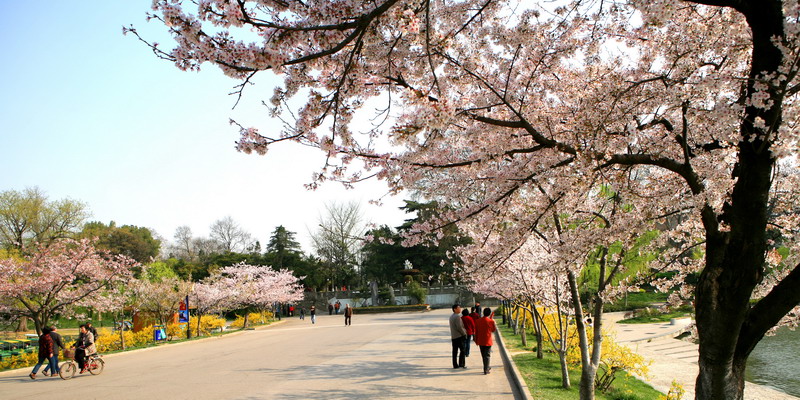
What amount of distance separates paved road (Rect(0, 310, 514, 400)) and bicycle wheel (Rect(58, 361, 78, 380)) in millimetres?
217

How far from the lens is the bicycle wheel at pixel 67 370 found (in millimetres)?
12603

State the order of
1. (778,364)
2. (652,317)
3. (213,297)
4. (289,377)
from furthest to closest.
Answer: (652,317) < (213,297) < (778,364) < (289,377)

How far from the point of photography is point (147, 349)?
20.5m

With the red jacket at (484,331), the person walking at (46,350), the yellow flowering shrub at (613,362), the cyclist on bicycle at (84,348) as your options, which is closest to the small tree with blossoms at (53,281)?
the person walking at (46,350)

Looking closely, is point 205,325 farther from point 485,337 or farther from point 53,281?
point 485,337

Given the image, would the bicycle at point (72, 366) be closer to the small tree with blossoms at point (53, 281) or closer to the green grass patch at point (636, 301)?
the small tree with blossoms at point (53, 281)

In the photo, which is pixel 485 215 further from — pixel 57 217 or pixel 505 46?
pixel 57 217

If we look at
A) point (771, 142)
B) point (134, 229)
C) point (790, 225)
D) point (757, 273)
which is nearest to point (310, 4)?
point (771, 142)

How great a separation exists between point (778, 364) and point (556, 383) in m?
11.5

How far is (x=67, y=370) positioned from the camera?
41.9ft

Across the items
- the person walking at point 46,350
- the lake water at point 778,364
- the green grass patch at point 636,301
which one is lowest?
the lake water at point 778,364

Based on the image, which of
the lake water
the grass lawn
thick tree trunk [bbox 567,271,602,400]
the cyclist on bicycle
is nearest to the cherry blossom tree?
thick tree trunk [bbox 567,271,602,400]

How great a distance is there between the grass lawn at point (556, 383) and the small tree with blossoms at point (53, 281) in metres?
16.8

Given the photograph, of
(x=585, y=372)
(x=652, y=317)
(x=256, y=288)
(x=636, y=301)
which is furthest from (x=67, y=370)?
(x=636, y=301)
